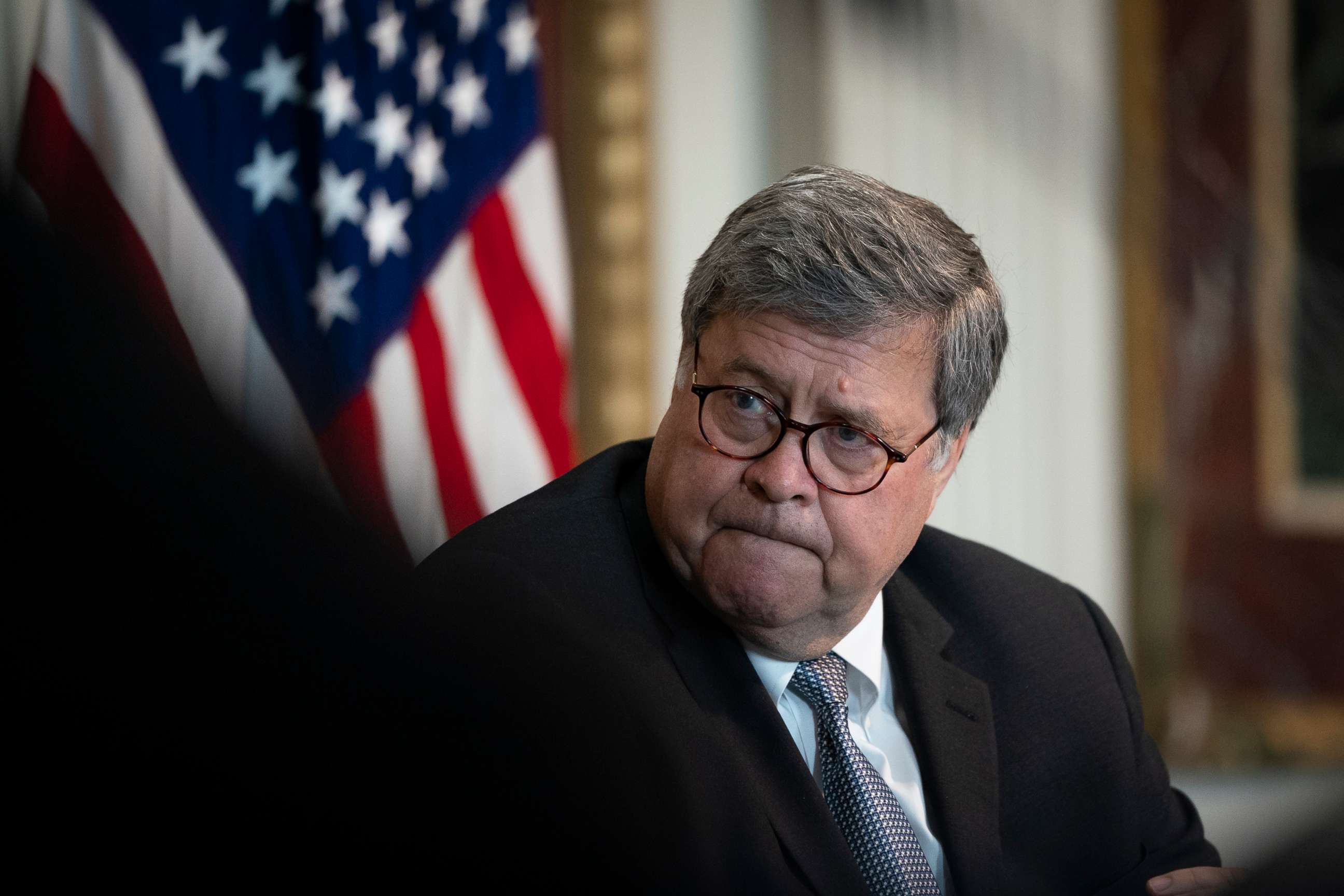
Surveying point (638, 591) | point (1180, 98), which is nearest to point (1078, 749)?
point (638, 591)

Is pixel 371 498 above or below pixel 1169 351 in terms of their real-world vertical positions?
above

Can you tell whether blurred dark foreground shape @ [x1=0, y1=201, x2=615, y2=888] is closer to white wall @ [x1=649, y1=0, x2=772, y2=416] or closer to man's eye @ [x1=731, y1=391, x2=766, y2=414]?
man's eye @ [x1=731, y1=391, x2=766, y2=414]

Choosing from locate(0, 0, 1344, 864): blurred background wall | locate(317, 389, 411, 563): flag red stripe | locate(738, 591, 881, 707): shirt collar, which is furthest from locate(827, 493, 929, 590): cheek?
locate(0, 0, 1344, 864): blurred background wall

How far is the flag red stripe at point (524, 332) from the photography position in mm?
2631

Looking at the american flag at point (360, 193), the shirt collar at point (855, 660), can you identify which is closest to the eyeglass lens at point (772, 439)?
the shirt collar at point (855, 660)

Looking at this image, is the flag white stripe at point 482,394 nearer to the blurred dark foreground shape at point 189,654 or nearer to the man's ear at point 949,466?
the man's ear at point 949,466

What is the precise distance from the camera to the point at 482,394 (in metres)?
2.62

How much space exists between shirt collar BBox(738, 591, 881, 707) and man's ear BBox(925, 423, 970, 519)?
0.15 meters

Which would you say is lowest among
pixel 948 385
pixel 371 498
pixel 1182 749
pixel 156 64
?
pixel 1182 749

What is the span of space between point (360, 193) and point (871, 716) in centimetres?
149

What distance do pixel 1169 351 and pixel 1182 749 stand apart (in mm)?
1024

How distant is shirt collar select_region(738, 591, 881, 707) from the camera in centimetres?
149

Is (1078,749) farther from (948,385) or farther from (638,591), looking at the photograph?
(638,591)

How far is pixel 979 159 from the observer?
320 centimetres
